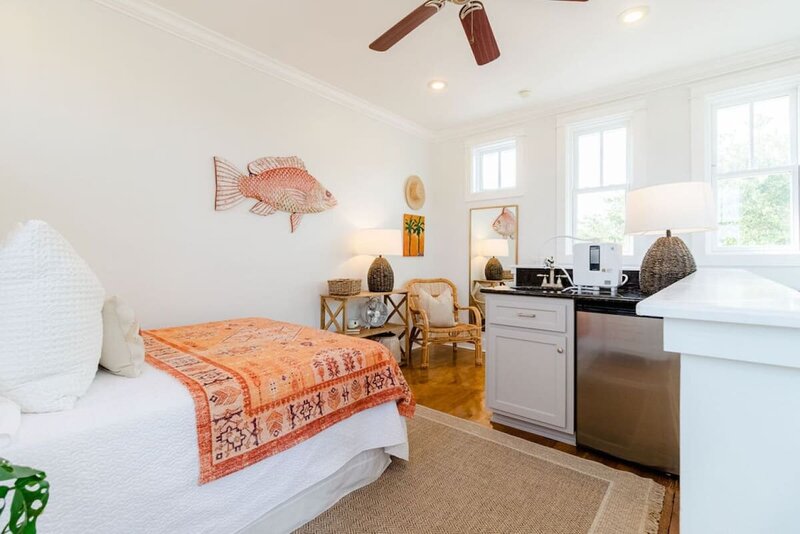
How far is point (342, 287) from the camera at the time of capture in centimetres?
326

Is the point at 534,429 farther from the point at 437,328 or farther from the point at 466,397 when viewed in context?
the point at 437,328

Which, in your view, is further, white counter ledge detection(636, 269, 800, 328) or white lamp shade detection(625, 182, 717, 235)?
white lamp shade detection(625, 182, 717, 235)

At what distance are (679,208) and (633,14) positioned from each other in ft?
4.45

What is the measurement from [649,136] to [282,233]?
3.27 m

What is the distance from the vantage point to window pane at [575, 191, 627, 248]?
11.4 ft

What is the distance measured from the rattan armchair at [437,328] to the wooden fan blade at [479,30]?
234cm

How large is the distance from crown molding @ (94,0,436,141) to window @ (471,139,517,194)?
44.1 inches

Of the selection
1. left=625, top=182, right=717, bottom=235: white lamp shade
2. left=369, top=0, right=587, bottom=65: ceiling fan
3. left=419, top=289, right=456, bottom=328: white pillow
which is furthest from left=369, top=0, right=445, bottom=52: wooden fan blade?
left=419, top=289, right=456, bottom=328: white pillow

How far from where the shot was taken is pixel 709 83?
3027 millimetres

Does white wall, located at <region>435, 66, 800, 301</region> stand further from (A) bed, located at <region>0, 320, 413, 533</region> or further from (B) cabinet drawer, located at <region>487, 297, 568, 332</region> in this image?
(A) bed, located at <region>0, 320, 413, 533</region>

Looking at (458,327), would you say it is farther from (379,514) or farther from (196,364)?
(196,364)

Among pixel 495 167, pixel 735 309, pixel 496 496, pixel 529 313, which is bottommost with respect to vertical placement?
pixel 496 496

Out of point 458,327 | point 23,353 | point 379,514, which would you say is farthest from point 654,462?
point 23,353

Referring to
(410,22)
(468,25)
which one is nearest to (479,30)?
(468,25)
